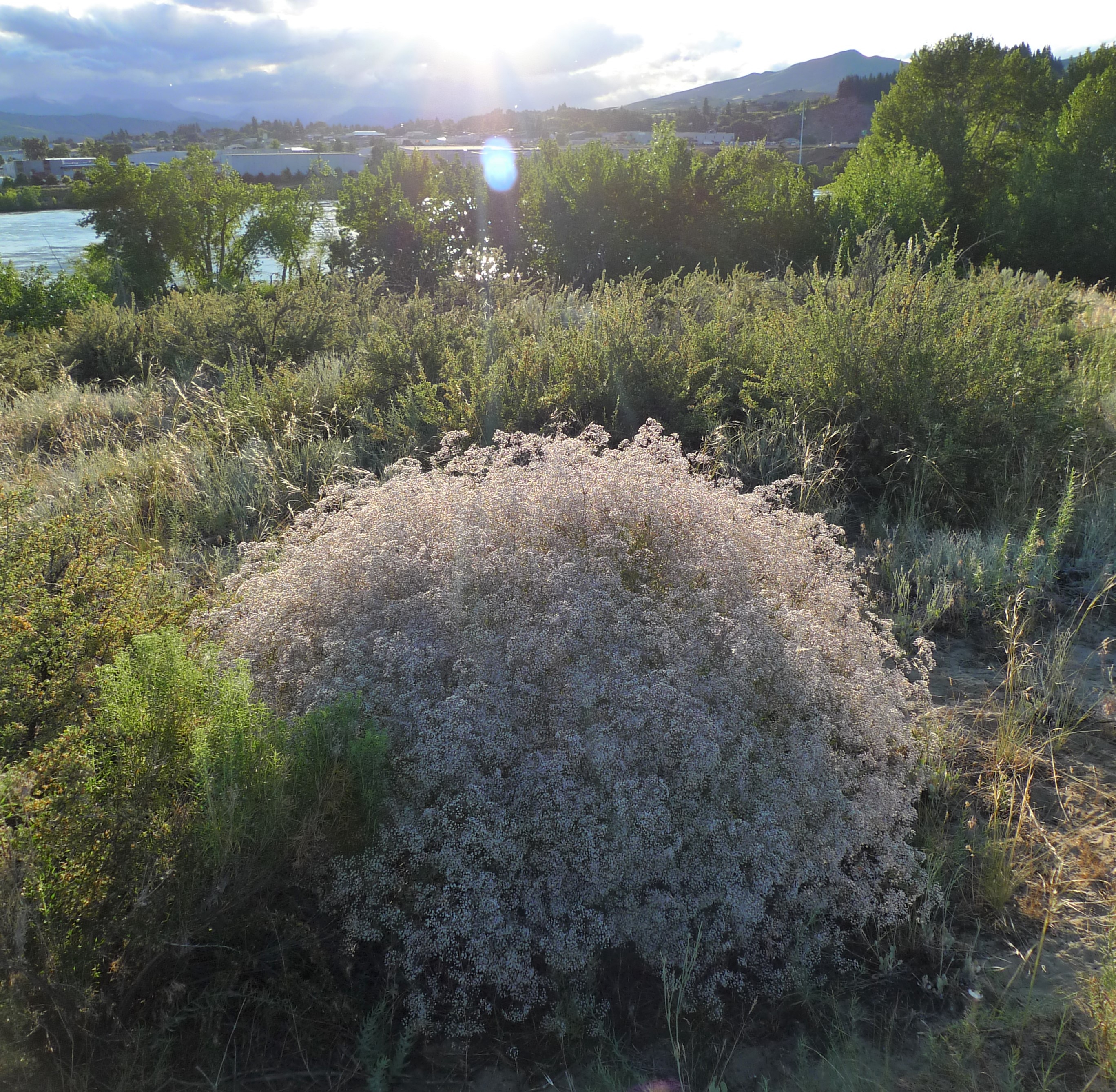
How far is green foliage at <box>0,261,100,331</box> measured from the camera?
986 inches

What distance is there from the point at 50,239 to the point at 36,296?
3661 centimetres

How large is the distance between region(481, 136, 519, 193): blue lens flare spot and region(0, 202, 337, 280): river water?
43.7 ft

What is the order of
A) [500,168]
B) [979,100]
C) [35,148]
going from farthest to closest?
[35,148] < [979,100] < [500,168]

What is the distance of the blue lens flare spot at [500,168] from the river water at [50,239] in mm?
13322

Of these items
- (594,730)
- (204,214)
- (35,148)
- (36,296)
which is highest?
(35,148)

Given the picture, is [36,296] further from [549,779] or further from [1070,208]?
[1070,208]

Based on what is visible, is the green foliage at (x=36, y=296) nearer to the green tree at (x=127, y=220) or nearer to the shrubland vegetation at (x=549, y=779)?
the green tree at (x=127, y=220)

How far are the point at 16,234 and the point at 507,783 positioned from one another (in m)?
72.4

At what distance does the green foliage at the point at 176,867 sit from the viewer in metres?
1.83

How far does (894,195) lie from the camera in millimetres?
21141

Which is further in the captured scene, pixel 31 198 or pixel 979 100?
pixel 31 198

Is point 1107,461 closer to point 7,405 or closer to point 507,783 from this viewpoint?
point 507,783

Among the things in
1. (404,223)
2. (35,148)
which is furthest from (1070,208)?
(35,148)

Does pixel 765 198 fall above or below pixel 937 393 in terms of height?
above
